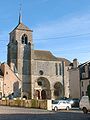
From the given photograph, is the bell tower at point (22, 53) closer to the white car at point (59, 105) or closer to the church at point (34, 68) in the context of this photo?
Result: the church at point (34, 68)

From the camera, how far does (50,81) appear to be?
107375 millimetres

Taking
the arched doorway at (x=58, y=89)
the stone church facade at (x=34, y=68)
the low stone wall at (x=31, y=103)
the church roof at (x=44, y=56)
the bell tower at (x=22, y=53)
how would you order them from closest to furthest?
the low stone wall at (x=31, y=103)
the bell tower at (x=22, y=53)
the stone church facade at (x=34, y=68)
the arched doorway at (x=58, y=89)
the church roof at (x=44, y=56)

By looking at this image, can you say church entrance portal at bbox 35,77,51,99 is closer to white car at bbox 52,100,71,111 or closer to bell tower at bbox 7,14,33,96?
bell tower at bbox 7,14,33,96

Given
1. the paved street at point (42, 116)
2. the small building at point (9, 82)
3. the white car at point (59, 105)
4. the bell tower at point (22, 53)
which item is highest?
the bell tower at point (22, 53)

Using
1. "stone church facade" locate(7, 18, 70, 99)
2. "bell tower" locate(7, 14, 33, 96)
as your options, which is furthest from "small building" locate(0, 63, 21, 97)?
"bell tower" locate(7, 14, 33, 96)

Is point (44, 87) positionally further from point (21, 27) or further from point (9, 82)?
point (21, 27)

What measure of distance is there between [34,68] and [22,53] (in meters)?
6.98

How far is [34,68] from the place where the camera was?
346ft

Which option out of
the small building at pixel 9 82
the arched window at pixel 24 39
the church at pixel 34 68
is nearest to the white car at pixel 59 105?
the small building at pixel 9 82

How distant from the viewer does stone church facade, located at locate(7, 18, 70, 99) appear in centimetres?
10156

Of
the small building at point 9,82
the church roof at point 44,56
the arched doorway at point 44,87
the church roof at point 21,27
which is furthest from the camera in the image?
the church roof at point 44,56

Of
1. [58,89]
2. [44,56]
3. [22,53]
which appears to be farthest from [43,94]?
[22,53]

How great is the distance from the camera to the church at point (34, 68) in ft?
333

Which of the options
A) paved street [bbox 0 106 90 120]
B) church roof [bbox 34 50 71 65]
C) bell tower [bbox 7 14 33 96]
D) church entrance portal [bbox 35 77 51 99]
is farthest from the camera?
church roof [bbox 34 50 71 65]
